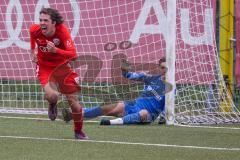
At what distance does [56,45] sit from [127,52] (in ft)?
11.6

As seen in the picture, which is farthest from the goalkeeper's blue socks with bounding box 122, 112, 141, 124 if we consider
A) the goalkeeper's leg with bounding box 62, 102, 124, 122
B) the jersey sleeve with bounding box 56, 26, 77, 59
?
the jersey sleeve with bounding box 56, 26, 77, 59

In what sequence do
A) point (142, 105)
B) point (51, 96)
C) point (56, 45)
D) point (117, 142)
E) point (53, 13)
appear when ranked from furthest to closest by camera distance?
point (142, 105) → point (51, 96) → point (56, 45) → point (53, 13) → point (117, 142)

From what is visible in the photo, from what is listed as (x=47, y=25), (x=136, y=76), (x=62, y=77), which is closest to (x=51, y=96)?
(x=62, y=77)

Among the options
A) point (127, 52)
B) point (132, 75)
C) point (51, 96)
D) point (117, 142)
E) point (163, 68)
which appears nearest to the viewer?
point (117, 142)

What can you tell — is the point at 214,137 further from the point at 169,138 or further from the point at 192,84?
the point at 192,84

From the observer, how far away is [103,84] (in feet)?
44.5

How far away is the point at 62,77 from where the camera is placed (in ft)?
33.1

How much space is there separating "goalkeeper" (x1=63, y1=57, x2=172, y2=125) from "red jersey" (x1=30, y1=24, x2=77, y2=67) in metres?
1.63

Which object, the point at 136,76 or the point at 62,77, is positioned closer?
the point at 62,77

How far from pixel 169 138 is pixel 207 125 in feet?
6.87

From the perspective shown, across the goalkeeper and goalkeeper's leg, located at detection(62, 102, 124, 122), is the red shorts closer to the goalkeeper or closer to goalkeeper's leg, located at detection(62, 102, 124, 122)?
the goalkeeper

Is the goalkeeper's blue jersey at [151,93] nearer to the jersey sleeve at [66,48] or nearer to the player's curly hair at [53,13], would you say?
the jersey sleeve at [66,48]

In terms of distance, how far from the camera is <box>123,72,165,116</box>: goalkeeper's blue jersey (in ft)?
38.8

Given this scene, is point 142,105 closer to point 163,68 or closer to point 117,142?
point 163,68
